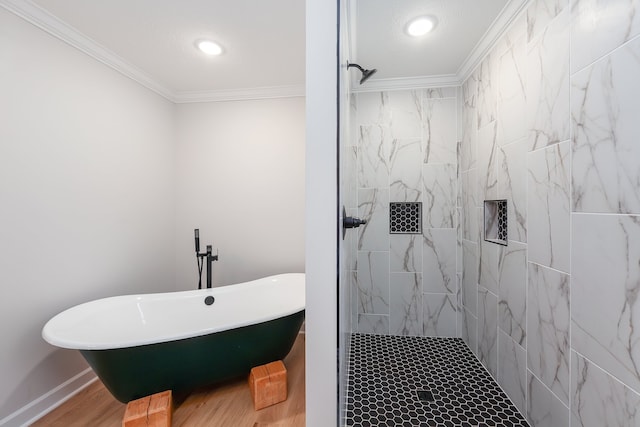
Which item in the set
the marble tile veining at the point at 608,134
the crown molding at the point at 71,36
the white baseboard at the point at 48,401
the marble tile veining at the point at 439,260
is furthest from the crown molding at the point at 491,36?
the white baseboard at the point at 48,401

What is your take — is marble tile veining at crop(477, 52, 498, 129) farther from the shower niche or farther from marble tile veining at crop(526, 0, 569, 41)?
the shower niche

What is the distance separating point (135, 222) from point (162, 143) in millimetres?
808

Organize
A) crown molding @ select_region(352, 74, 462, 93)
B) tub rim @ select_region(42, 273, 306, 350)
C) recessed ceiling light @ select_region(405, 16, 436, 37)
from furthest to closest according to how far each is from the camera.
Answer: crown molding @ select_region(352, 74, 462, 93) → recessed ceiling light @ select_region(405, 16, 436, 37) → tub rim @ select_region(42, 273, 306, 350)

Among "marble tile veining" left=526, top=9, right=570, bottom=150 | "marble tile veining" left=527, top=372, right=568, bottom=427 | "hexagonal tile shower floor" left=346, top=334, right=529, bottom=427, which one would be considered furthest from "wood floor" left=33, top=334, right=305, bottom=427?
"marble tile veining" left=526, top=9, right=570, bottom=150

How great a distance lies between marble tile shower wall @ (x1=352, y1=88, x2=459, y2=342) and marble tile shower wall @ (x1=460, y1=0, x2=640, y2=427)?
0.46 meters

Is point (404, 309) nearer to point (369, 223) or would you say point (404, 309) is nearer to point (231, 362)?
point (369, 223)

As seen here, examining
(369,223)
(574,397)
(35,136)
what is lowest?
(574,397)

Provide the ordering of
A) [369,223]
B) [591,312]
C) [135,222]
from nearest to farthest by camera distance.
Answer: [591,312] → [135,222] → [369,223]

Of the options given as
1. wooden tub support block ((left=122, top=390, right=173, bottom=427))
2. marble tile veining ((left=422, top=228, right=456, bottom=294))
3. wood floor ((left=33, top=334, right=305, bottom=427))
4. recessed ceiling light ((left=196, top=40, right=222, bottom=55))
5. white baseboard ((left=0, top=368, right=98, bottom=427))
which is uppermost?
recessed ceiling light ((left=196, top=40, right=222, bottom=55))

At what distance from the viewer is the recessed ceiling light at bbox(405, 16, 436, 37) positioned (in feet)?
5.35

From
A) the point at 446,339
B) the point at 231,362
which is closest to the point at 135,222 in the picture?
the point at 231,362

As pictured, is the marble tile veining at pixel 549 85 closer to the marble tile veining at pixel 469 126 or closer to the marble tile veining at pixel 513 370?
the marble tile veining at pixel 469 126

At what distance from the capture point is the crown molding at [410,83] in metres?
2.29

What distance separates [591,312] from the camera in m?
1.02
